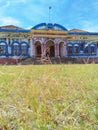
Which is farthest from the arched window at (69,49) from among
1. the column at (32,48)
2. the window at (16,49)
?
the window at (16,49)

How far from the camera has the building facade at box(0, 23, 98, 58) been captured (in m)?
33.1

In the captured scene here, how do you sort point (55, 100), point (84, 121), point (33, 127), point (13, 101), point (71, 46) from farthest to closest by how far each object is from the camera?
1. point (71, 46)
2. point (55, 100)
3. point (13, 101)
4. point (84, 121)
5. point (33, 127)

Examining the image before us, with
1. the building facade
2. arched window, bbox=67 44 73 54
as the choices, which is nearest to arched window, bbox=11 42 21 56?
the building facade

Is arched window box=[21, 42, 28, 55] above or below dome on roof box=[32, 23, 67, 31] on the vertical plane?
below

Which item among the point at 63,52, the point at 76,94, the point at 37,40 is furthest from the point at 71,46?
the point at 76,94

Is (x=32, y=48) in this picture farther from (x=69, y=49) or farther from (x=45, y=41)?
(x=69, y=49)

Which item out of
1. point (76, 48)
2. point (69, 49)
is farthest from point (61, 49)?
point (76, 48)

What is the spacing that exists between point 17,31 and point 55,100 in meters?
31.3

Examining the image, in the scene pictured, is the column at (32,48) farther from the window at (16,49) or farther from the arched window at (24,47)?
the window at (16,49)

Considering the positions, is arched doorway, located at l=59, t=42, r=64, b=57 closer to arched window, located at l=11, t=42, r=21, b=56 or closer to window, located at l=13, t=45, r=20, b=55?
arched window, located at l=11, t=42, r=21, b=56

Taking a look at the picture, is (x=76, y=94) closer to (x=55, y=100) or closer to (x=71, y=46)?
(x=55, y=100)

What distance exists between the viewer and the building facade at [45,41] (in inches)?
A: 1302

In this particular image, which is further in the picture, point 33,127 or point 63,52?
point 63,52

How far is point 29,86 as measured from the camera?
2.84 m
